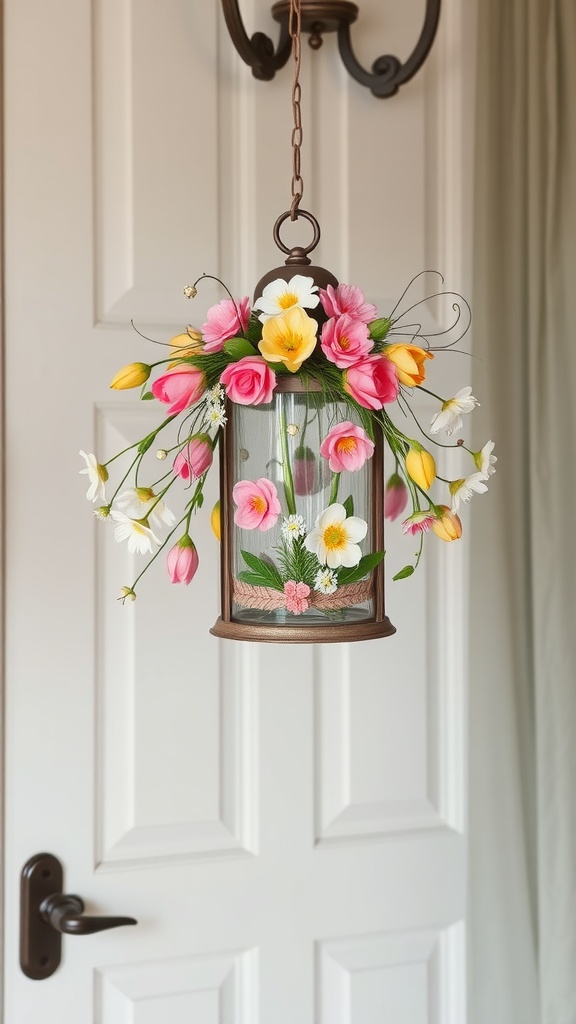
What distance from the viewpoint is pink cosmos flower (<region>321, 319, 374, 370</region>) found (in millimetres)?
727

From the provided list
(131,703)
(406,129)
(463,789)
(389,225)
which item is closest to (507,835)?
(463,789)

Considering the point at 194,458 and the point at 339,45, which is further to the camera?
the point at 339,45

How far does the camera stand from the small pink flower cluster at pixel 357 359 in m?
0.72

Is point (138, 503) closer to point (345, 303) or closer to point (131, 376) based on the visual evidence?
point (131, 376)

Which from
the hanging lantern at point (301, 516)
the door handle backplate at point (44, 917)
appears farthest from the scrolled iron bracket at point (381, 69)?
the door handle backplate at point (44, 917)

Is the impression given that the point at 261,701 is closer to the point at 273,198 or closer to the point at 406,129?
the point at 273,198

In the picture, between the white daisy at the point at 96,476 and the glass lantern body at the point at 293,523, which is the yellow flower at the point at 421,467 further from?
the white daisy at the point at 96,476

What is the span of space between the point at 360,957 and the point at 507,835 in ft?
0.93

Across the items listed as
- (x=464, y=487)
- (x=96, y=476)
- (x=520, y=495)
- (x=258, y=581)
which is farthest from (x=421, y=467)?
(x=520, y=495)

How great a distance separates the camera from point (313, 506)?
765 millimetres

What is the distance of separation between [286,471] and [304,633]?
128 millimetres

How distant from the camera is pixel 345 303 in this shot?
30.0 inches

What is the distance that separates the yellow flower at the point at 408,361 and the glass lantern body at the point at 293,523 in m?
0.06

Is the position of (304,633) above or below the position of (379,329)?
below
